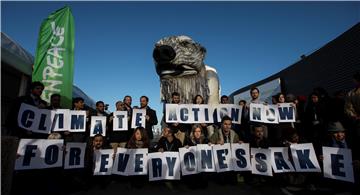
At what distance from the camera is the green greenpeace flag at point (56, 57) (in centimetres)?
750

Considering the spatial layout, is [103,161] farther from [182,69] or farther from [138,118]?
[182,69]

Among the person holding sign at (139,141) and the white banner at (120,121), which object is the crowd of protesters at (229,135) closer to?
the person holding sign at (139,141)

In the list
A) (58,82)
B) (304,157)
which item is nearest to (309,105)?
(304,157)

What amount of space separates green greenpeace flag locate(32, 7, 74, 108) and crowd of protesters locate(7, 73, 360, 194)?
1.38 meters

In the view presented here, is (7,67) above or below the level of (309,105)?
above

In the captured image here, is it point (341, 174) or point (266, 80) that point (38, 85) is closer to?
point (341, 174)

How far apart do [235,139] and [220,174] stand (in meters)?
0.83

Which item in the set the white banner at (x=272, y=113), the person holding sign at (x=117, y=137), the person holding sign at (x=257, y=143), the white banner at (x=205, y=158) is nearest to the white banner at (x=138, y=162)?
the person holding sign at (x=117, y=137)

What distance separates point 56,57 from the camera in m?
7.70

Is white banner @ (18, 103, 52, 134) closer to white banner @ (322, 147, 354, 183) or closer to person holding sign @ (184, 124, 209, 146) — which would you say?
person holding sign @ (184, 124, 209, 146)

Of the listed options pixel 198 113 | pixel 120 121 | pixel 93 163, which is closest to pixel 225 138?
pixel 198 113

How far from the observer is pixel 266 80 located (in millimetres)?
23391

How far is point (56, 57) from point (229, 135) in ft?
17.3

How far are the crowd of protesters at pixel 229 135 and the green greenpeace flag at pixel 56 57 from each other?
1.38 metres
